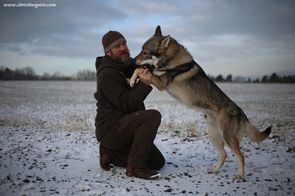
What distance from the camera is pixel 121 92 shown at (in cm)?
524

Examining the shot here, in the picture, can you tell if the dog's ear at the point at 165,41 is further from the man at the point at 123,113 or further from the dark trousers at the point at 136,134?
the dark trousers at the point at 136,134

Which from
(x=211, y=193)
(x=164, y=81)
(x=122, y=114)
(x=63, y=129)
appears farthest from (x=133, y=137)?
(x=63, y=129)

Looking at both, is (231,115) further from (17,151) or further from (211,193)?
(17,151)

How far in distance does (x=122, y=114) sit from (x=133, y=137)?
0.47 meters

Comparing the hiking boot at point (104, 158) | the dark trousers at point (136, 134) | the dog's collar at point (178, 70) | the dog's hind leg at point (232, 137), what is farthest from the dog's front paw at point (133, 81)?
the dog's hind leg at point (232, 137)

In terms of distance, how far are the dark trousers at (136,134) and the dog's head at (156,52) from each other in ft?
3.32

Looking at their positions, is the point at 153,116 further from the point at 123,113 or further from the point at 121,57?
the point at 121,57

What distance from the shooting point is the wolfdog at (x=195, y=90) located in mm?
5602

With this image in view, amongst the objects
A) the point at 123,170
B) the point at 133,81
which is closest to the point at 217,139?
the point at 123,170

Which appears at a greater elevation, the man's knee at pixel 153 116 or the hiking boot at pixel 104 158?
the man's knee at pixel 153 116

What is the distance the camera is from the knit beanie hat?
17.8 ft

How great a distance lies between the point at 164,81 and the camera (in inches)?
225

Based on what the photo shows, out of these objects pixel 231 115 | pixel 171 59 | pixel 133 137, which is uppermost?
pixel 171 59

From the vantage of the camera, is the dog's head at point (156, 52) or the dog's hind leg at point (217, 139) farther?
the dog's hind leg at point (217, 139)
